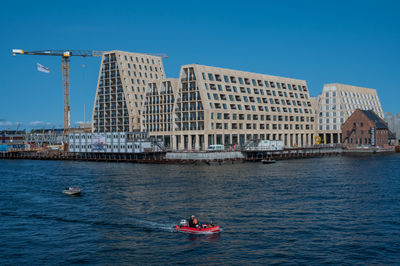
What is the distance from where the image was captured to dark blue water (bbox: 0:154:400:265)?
41.5 meters

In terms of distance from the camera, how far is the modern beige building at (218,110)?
159 meters

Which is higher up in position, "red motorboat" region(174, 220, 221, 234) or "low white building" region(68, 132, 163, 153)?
"low white building" region(68, 132, 163, 153)

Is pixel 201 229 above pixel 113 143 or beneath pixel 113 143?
beneath

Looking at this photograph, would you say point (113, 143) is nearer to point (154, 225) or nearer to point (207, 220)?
point (207, 220)

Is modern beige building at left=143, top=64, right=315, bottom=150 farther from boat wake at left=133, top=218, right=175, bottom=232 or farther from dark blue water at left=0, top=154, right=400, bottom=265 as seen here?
boat wake at left=133, top=218, right=175, bottom=232

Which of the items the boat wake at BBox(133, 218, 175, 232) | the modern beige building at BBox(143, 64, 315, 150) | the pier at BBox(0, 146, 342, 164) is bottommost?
the boat wake at BBox(133, 218, 175, 232)

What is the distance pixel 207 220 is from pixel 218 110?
10754 cm

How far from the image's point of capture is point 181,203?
6519cm

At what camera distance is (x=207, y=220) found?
53.7m

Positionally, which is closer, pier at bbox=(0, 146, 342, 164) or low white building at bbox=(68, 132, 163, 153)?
pier at bbox=(0, 146, 342, 164)

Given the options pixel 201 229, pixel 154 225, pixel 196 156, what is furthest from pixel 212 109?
pixel 201 229

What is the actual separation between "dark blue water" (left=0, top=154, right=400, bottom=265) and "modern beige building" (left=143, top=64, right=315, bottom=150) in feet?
230

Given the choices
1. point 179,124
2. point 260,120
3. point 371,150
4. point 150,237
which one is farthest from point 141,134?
point 150,237

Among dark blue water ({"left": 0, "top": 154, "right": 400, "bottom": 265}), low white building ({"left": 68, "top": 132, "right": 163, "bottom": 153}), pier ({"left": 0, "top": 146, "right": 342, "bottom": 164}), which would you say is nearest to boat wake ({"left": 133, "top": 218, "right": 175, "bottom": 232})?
dark blue water ({"left": 0, "top": 154, "right": 400, "bottom": 265})
